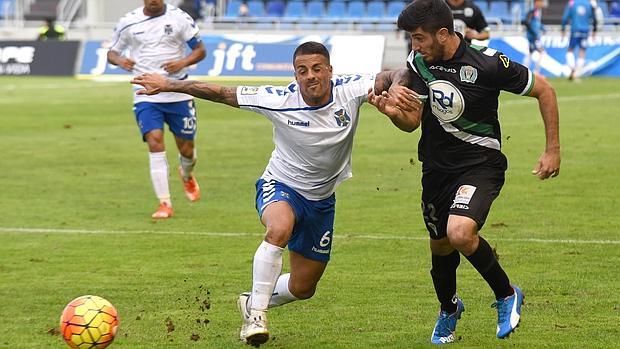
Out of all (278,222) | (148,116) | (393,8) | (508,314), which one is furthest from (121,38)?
(393,8)

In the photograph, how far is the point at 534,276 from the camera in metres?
9.60

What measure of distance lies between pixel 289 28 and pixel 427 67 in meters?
35.2

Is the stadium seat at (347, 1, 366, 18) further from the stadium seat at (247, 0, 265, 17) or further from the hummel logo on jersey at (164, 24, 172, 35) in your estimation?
the hummel logo on jersey at (164, 24, 172, 35)

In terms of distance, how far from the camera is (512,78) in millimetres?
7281

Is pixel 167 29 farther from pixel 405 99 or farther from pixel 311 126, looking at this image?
pixel 405 99

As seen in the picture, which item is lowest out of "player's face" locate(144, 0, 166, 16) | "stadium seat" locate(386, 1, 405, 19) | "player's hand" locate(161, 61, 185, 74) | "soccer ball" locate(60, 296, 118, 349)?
"stadium seat" locate(386, 1, 405, 19)

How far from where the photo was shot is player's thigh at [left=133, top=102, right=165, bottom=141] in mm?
13383

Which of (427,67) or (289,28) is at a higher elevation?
(427,67)

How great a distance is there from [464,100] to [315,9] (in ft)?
124

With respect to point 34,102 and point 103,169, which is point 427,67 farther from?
point 34,102

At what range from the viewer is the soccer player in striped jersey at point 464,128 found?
282 inches

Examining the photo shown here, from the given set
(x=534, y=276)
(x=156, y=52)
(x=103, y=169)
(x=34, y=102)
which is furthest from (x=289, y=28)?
(x=534, y=276)

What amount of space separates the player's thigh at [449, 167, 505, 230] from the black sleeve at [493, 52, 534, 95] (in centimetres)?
51

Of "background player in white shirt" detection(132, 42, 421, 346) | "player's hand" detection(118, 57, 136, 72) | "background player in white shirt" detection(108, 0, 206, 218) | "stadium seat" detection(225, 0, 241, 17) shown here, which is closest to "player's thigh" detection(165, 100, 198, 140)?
"background player in white shirt" detection(108, 0, 206, 218)
